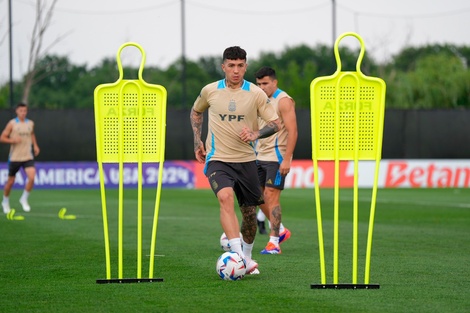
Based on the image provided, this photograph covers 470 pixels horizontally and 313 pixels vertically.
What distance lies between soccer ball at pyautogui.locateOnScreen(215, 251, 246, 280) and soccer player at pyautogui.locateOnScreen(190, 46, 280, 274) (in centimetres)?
25

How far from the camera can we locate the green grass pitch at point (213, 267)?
8164mm

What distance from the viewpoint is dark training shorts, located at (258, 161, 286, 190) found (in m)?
13.5

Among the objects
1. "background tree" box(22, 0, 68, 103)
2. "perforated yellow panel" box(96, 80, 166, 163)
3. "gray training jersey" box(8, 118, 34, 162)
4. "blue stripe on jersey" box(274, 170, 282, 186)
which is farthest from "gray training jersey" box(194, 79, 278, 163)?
"background tree" box(22, 0, 68, 103)

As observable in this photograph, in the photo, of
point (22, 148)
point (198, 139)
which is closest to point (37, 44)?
point (22, 148)

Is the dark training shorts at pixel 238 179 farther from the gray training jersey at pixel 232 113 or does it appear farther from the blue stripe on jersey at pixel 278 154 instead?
the blue stripe on jersey at pixel 278 154

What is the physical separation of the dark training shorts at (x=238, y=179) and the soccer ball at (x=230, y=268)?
768mm

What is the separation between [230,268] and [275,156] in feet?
14.4

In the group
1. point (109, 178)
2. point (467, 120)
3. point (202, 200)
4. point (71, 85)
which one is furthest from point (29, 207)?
point (71, 85)

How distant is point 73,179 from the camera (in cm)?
3328

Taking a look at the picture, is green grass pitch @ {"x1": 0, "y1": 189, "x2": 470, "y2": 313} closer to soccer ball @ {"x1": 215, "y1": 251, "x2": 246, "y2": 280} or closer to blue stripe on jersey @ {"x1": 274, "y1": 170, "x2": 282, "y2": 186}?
soccer ball @ {"x1": 215, "y1": 251, "x2": 246, "y2": 280}

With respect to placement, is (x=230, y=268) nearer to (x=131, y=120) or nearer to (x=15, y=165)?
(x=131, y=120)

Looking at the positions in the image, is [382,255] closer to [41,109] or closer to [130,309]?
[130,309]

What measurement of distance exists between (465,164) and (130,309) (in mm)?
27367

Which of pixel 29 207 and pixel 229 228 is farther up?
pixel 229 228
